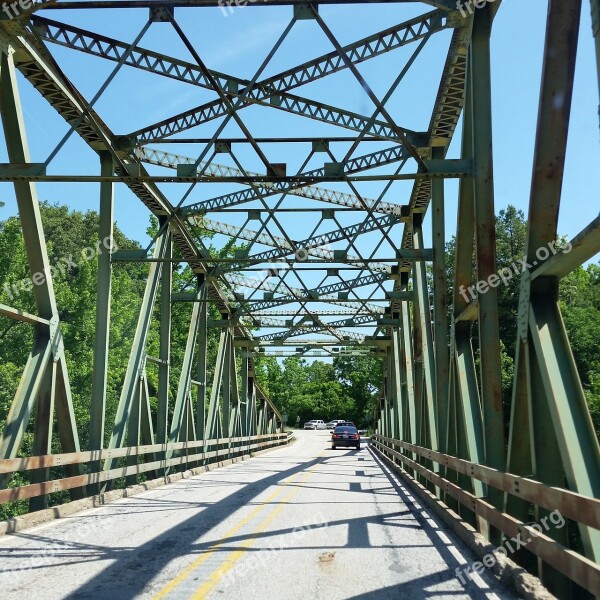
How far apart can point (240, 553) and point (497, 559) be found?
9.59 ft

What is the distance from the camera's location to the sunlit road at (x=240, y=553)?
6.26 metres

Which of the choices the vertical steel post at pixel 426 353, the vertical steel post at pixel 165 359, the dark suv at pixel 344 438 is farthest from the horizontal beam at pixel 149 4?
the dark suv at pixel 344 438

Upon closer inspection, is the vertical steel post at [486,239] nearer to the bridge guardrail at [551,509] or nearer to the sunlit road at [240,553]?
the bridge guardrail at [551,509]

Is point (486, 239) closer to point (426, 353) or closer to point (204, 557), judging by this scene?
point (204, 557)

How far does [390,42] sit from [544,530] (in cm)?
848

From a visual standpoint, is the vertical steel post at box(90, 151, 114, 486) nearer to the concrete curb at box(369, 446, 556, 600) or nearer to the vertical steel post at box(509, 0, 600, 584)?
the concrete curb at box(369, 446, 556, 600)

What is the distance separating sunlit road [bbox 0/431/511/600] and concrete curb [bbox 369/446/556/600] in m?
0.16

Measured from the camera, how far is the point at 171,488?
16281 millimetres

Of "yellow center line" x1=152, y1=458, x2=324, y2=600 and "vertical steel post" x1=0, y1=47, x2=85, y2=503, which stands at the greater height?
"vertical steel post" x1=0, y1=47, x2=85, y2=503

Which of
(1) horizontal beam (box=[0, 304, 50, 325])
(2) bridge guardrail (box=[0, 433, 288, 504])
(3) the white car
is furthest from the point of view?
(3) the white car

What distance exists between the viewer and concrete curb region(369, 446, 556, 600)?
5.82m

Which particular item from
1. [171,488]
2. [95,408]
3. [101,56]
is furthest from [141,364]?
[101,56]

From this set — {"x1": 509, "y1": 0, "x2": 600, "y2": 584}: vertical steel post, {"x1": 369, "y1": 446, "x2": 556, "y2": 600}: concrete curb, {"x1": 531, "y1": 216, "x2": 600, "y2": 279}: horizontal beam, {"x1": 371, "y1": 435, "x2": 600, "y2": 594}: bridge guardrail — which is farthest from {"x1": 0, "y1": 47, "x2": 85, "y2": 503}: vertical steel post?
{"x1": 531, "y1": 216, "x2": 600, "y2": 279}: horizontal beam

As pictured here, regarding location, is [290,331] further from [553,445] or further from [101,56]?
[553,445]
